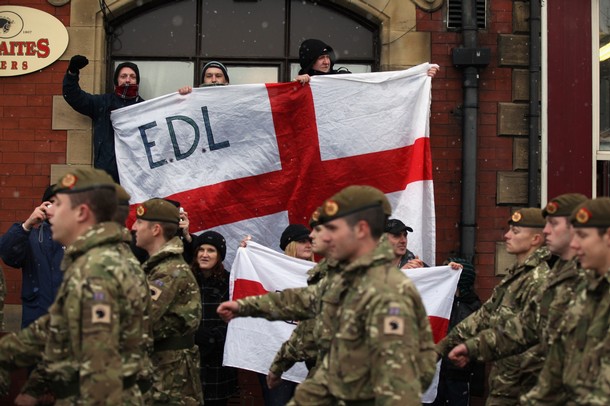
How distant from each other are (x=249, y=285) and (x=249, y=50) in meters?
A: 2.77

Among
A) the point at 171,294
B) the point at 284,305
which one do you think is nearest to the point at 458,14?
the point at 171,294

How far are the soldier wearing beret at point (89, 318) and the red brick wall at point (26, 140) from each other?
439 centimetres

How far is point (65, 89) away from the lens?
9.08 metres

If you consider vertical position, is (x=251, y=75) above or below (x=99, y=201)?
above

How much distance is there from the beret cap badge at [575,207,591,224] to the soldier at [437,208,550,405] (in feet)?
4.16

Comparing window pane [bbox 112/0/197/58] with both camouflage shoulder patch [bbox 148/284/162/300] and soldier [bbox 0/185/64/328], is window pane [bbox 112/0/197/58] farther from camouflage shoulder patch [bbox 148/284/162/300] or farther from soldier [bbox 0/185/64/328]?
camouflage shoulder patch [bbox 148/284/162/300]

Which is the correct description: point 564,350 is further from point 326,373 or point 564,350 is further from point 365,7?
point 365,7

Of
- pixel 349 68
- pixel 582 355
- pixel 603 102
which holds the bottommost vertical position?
pixel 582 355

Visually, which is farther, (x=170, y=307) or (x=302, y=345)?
(x=302, y=345)

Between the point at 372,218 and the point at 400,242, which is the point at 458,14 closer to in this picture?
the point at 400,242

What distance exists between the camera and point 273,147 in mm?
9125

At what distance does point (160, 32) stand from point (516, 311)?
15.6 feet

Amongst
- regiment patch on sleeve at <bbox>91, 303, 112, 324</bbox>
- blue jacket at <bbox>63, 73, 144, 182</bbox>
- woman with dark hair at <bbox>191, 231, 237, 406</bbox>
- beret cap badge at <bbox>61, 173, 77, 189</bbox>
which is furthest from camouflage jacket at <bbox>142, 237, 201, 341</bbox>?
blue jacket at <bbox>63, 73, 144, 182</bbox>

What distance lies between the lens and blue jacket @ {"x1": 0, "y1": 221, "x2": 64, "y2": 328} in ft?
27.1
